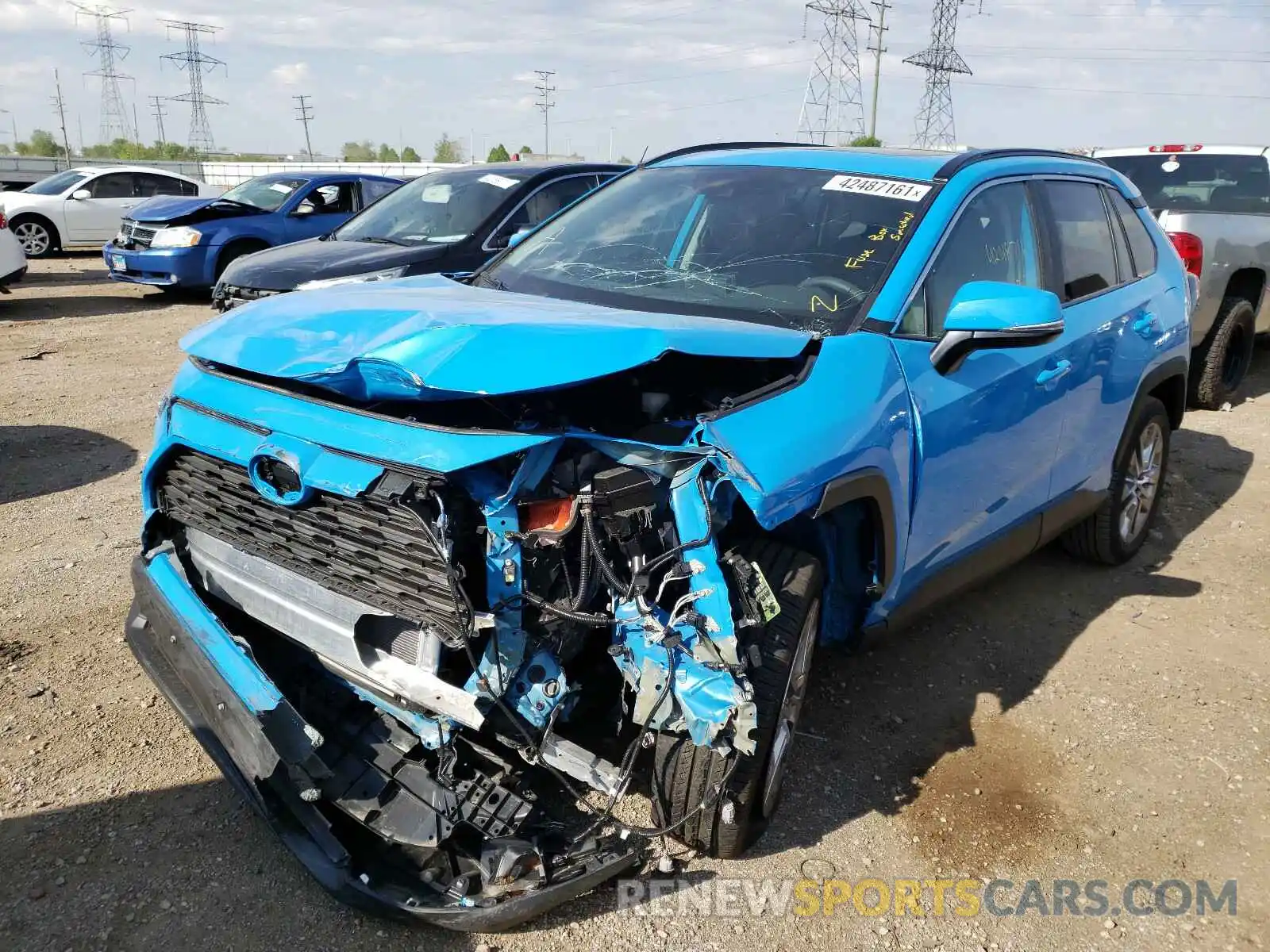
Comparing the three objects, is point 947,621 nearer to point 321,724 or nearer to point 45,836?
point 321,724

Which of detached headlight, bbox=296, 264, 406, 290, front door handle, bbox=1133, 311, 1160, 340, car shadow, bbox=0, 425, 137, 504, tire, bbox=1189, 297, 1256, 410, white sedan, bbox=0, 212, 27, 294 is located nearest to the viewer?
front door handle, bbox=1133, 311, 1160, 340

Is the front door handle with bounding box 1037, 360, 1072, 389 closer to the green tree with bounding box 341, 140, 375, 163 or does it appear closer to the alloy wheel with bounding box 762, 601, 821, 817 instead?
the alloy wheel with bounding box 762, 601, 821, 817

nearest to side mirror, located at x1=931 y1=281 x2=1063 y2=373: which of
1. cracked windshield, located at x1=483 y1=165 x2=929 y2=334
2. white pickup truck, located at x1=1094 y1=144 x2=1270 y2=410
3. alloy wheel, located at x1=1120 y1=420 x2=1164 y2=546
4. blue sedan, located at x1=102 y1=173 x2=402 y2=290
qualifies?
cracked windshield, located at x1=483 y1=165 x2=929 y2=334

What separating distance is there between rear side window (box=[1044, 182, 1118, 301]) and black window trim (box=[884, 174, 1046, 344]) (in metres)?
0.10

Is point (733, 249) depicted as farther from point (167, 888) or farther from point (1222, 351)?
point (1222, 351)

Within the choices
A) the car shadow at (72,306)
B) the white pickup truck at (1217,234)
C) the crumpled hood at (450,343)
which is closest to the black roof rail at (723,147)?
the crumpled hood at (450,343)

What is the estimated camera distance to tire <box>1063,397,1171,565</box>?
460 cm

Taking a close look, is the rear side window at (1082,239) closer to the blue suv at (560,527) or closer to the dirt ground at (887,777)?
the blue suv at (560,527)

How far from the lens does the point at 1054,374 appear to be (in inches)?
142

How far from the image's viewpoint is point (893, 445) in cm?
286

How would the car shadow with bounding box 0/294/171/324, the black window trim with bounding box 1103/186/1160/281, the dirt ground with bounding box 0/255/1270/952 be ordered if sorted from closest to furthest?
the dirt ground with bounding box 0/255/1270/952, the black window trim with bounding box 1103/186/1160/281, the car shadow with bounding box 0/294/171/324

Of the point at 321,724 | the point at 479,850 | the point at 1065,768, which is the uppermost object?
the point at 321,724

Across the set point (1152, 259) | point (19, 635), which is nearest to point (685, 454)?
point (19, 635)

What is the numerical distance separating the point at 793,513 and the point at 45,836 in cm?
221
